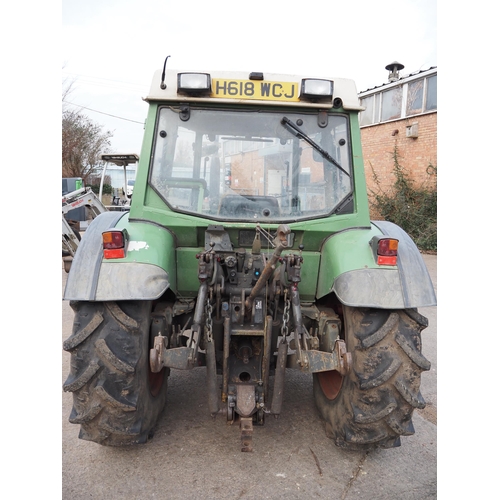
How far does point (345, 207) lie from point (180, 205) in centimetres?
114

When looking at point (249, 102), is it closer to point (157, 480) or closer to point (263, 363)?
point (263, 363)

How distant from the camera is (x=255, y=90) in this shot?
Answer: 2.98 m

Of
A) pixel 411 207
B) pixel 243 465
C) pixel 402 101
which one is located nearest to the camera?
pixel 243 465

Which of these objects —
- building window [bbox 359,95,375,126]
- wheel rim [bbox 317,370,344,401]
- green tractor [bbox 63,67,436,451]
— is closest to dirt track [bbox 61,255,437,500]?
green tractor [bbox 63,67,436,451]

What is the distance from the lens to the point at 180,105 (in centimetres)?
301

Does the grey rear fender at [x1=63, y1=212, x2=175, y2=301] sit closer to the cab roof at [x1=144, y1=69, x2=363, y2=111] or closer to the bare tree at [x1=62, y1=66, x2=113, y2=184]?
the cab roof at [x1=144, y1=69, x2=363, y2=111]

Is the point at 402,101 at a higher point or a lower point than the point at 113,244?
higher

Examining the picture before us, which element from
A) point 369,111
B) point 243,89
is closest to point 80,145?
point 369,111

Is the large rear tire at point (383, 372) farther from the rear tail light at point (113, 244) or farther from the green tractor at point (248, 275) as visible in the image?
the rear tail light at point (113, 244)

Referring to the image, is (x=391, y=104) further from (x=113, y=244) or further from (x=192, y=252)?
(x=113, y=244)

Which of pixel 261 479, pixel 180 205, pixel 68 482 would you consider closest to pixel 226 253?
pixel 180 205

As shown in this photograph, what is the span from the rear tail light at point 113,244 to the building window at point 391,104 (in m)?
12.5

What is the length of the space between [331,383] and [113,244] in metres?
1.79

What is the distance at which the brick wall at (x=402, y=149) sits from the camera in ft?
39.1
